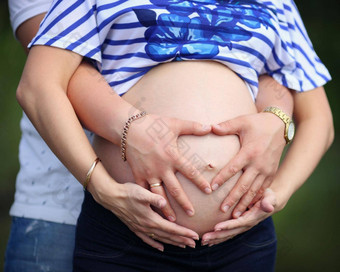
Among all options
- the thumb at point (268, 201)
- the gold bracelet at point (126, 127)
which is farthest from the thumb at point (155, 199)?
the thumb at point (268, 201)

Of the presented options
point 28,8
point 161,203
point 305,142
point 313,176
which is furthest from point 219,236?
point 313,176

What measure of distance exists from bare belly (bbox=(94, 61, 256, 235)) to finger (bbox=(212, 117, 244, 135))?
0.02 meters

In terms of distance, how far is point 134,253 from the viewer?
0.98 meters

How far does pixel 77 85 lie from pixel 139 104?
14 cm

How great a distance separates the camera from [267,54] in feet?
3.67

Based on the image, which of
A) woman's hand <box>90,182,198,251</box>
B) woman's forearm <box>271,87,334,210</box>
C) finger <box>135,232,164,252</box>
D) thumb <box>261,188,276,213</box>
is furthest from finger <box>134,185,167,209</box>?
woman's forearm <box>271,87,334,210</box>

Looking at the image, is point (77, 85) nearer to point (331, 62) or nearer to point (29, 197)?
point (29, 197)

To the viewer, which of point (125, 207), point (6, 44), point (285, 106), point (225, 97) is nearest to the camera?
point (125, 207)

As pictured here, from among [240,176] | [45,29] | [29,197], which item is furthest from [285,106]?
[29,197]

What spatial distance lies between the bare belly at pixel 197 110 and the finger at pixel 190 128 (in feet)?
0.06

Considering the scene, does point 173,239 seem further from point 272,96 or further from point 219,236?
point 272,96

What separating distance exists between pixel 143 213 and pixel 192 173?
13 centimetres

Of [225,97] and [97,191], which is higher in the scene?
[225,97]

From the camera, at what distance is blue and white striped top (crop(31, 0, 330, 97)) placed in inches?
38.8
